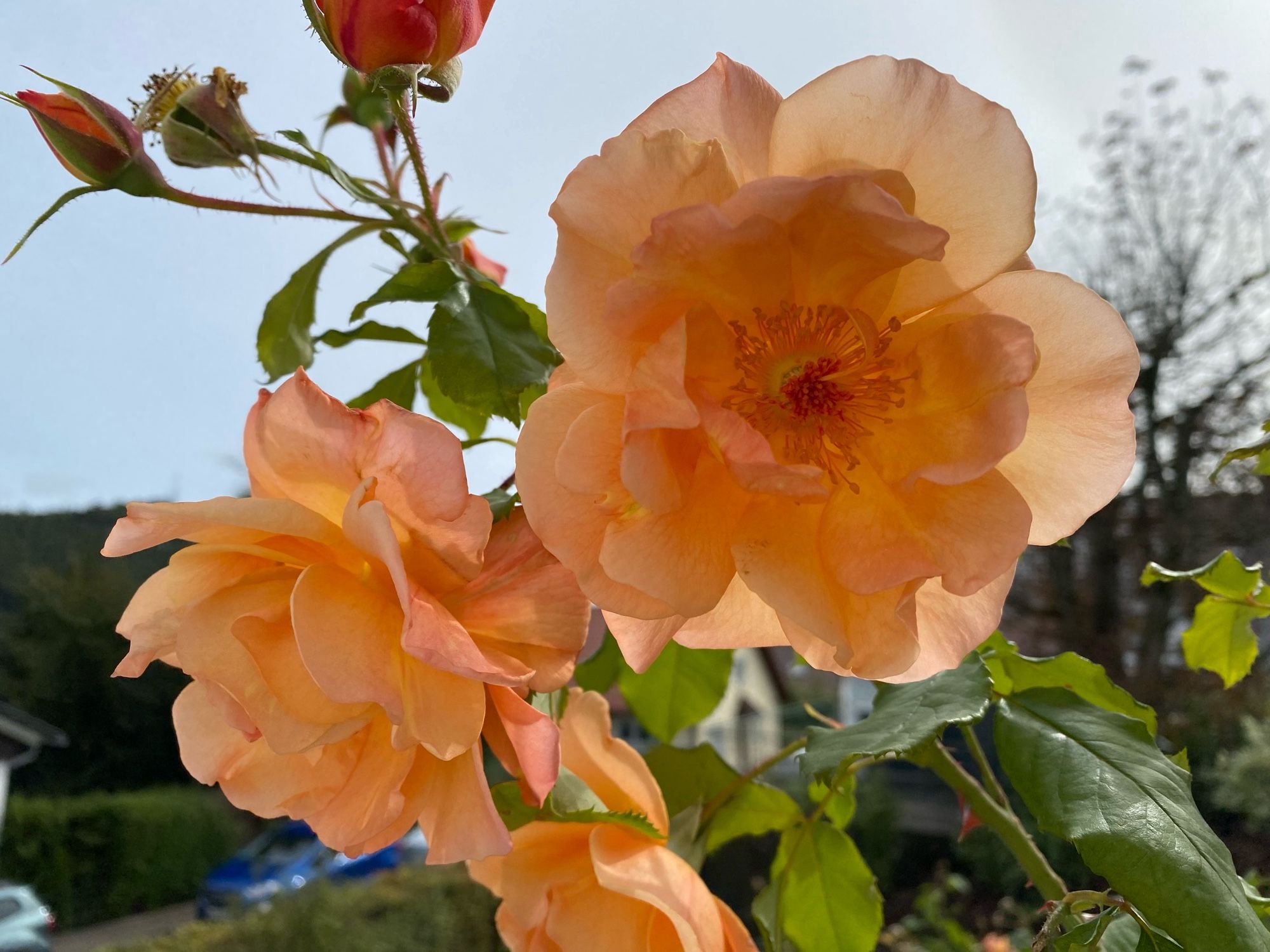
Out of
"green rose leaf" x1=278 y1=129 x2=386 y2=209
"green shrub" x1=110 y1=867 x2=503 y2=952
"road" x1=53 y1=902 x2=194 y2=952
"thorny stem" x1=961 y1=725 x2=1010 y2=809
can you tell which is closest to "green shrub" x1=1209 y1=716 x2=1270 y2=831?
"green shrub" x1=110 y1=867 x2=503 y2=952

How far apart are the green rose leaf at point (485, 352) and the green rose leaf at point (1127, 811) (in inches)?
11.5

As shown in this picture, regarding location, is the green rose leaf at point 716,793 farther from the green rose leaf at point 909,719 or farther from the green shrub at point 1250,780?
the green shrub at point 1250,780

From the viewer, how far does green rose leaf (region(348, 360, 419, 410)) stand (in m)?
0.61

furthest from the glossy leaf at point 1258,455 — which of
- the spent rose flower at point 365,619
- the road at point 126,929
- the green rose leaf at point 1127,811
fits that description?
the road at point 126,929

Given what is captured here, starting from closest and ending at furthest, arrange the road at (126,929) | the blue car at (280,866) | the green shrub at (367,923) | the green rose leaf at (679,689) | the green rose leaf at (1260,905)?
the green rose leaf at (1260,905) → the green rose leaf at (679,689) → the green shrub at (367,923) → the blue car at (280,866) → the road at (126,929)

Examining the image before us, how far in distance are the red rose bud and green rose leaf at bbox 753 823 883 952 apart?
554mm

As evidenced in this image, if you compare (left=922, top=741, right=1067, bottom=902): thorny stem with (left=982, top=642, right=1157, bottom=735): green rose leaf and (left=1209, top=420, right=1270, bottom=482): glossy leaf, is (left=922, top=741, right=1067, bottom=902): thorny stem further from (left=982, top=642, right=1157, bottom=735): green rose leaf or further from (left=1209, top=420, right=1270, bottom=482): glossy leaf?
(left=1209, top=420, right=1270, bottom=482): glossy leaf

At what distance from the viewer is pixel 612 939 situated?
417 millimetres

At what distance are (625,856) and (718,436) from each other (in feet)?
0.68

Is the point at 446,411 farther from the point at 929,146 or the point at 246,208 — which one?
the point at 929,146

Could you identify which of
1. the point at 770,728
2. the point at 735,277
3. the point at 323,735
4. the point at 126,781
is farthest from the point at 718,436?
the point at 126,781

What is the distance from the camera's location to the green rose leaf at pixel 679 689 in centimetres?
65

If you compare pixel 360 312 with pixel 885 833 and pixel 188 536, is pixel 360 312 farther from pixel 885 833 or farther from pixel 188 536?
pixel 885 833

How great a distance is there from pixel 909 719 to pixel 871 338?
18 centimetres
